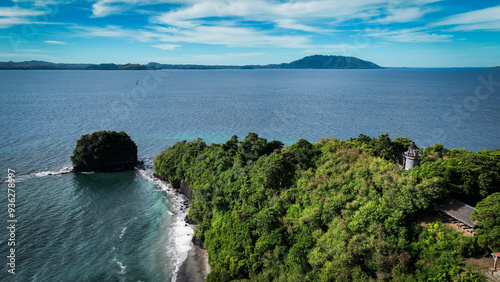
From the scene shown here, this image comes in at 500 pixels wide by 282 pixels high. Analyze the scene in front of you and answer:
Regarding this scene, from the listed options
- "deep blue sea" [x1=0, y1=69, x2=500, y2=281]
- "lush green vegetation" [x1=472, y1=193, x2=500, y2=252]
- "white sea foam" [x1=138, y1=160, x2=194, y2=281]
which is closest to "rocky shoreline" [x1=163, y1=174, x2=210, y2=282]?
"white sea foam" [x1=138, y1=160, x2=194, y2=281]

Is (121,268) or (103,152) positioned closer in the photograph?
(121,268)

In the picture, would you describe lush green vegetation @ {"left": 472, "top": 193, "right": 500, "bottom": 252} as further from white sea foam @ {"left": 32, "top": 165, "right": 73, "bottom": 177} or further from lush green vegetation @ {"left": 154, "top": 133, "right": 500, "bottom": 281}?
white sea foam @ {"left": 32, "top": 165, "right": 73, "bottom": 177}

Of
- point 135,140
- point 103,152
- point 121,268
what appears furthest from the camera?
point 135,140

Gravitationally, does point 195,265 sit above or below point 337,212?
below

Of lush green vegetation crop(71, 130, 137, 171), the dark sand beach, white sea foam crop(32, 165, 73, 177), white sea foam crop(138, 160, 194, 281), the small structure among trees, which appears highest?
the small structure among trees

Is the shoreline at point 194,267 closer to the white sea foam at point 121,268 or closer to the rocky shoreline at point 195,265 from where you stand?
the rocky shoreline at point 195,265

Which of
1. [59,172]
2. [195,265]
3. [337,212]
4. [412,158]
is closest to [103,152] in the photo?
[59,172]

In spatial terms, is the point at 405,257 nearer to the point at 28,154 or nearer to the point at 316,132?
the point at 316,132

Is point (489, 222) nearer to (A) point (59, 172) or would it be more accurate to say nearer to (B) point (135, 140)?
(A) point (59, 172)
